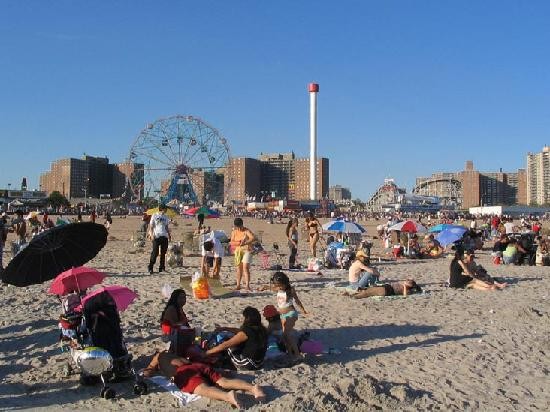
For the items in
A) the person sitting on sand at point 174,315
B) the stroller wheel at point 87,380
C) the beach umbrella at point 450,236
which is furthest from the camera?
the beach umbrella at point 450,236

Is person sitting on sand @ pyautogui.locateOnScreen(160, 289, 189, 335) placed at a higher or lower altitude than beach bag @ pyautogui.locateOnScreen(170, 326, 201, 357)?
higher

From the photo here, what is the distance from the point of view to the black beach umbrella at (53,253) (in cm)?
571

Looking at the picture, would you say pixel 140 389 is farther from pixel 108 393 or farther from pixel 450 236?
pixel 450 236

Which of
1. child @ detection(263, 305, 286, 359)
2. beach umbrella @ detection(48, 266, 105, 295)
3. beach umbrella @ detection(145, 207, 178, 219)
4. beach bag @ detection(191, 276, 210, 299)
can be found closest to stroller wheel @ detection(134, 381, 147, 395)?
child @ detection(263, 305, 286, 359)

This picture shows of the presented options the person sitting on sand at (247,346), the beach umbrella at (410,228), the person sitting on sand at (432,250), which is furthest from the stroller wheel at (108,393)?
the beach umbrella at (410,228)

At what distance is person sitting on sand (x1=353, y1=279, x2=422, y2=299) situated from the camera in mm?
9656

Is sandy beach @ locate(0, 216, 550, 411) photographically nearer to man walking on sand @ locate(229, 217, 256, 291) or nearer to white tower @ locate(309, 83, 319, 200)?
man walking on sand @ locate(229, 217, 256, 291)

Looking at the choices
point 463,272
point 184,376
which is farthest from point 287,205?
point 184,376

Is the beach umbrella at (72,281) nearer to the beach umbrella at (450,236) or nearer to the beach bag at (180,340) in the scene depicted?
the beach bag at (180,340)

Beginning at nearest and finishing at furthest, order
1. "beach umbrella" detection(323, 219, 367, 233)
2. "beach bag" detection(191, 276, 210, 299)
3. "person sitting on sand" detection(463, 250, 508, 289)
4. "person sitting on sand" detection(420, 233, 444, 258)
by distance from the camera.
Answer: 1. "beach bag" detection(191, 276, 210, 299)
2. "person sitting on sand" detection(463, 250, 508, 289)
3. "beach umbrella" detection(323, 219, 367, 233)
4. "person sitting on sand" detection(420, 233, 444, 258)

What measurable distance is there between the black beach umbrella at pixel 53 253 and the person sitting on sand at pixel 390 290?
476 cm

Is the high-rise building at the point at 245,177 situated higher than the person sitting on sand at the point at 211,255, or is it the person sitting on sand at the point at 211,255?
the high-rise building at the point at 245,177

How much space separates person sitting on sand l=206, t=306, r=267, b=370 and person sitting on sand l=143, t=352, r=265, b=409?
488 millimetres

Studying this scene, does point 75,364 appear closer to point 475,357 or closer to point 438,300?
point 475,357
